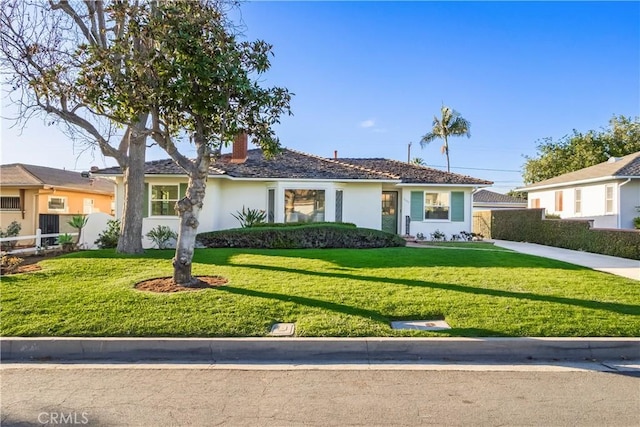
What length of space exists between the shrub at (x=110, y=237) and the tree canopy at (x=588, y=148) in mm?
36284

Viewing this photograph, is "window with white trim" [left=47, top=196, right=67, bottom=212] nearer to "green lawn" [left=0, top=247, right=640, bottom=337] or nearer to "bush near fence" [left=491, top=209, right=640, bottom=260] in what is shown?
"green lawn" [left=0, top=247, right=640, bottom=337]

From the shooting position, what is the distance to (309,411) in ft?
11.8

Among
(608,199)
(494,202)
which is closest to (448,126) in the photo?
(494,202)

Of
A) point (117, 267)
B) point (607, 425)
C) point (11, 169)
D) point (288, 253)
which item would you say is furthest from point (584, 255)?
point (11, 169)

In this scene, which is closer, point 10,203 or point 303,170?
point 303,170

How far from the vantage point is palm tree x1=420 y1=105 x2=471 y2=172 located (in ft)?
110

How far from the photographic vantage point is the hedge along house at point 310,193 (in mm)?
15391

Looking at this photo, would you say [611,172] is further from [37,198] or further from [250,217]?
[37,198]

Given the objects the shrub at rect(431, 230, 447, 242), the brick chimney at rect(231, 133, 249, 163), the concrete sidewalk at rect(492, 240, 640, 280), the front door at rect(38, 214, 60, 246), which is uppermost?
the brick chimney at rect(231, 133, 249, 163)

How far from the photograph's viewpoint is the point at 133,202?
11.8 metres

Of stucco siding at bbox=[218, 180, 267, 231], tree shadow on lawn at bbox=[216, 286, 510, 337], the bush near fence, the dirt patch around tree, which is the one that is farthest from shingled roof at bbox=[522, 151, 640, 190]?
the dirt patch around tree

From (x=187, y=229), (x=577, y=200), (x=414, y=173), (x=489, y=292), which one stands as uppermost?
(x=414, y=173)

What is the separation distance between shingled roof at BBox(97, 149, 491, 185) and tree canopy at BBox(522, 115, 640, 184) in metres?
21.9

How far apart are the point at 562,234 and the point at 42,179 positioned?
2621cm
